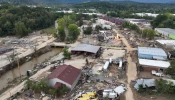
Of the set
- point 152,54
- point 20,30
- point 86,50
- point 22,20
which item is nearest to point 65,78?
point 86,50

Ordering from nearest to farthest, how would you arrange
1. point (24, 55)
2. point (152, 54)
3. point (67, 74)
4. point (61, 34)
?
1. point (67, 74)
2. point (152, 54)
3. point (24, 55)
4. point (61, 34)

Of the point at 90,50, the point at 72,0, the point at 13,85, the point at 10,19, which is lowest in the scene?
the point at 13,85

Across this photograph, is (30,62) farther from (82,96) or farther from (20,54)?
(82,96)

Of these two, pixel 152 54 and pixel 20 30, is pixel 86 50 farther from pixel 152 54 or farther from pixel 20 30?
pixel 20 30

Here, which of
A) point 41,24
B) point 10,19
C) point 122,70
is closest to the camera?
point 122,70

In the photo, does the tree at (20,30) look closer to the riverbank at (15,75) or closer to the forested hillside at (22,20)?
the forested hillside at (22,20)

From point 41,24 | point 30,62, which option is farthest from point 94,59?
point 41,24

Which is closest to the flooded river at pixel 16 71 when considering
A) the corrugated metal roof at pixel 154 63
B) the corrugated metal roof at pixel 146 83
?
the corrugated metal roof at pixel 146 83
